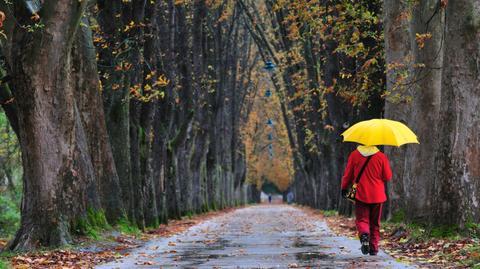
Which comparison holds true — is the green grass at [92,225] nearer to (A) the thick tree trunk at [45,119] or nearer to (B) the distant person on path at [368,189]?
(A) the thick tree trunk at [45,119]

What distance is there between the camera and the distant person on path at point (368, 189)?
11.7 metres

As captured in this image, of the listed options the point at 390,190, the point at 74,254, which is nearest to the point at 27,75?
the point at 74,254

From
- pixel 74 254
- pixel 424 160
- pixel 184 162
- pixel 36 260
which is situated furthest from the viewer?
pixel 184 162

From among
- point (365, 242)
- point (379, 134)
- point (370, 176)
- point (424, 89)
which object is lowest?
point (365, 242)

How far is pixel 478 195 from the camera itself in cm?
1244

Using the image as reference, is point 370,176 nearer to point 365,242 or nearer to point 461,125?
point 365,242

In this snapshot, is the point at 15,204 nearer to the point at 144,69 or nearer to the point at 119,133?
the point at 144,69

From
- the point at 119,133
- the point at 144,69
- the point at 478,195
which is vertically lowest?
the point at 478,195

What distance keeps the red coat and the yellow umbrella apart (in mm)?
263

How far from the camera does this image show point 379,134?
454 inches

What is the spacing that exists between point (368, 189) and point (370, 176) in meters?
0.20

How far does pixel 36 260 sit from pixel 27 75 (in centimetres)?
333

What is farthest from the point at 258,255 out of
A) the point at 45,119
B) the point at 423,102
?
the point at 423,102

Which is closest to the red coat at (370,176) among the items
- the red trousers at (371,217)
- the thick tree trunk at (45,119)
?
the red trousers at (371,217)
